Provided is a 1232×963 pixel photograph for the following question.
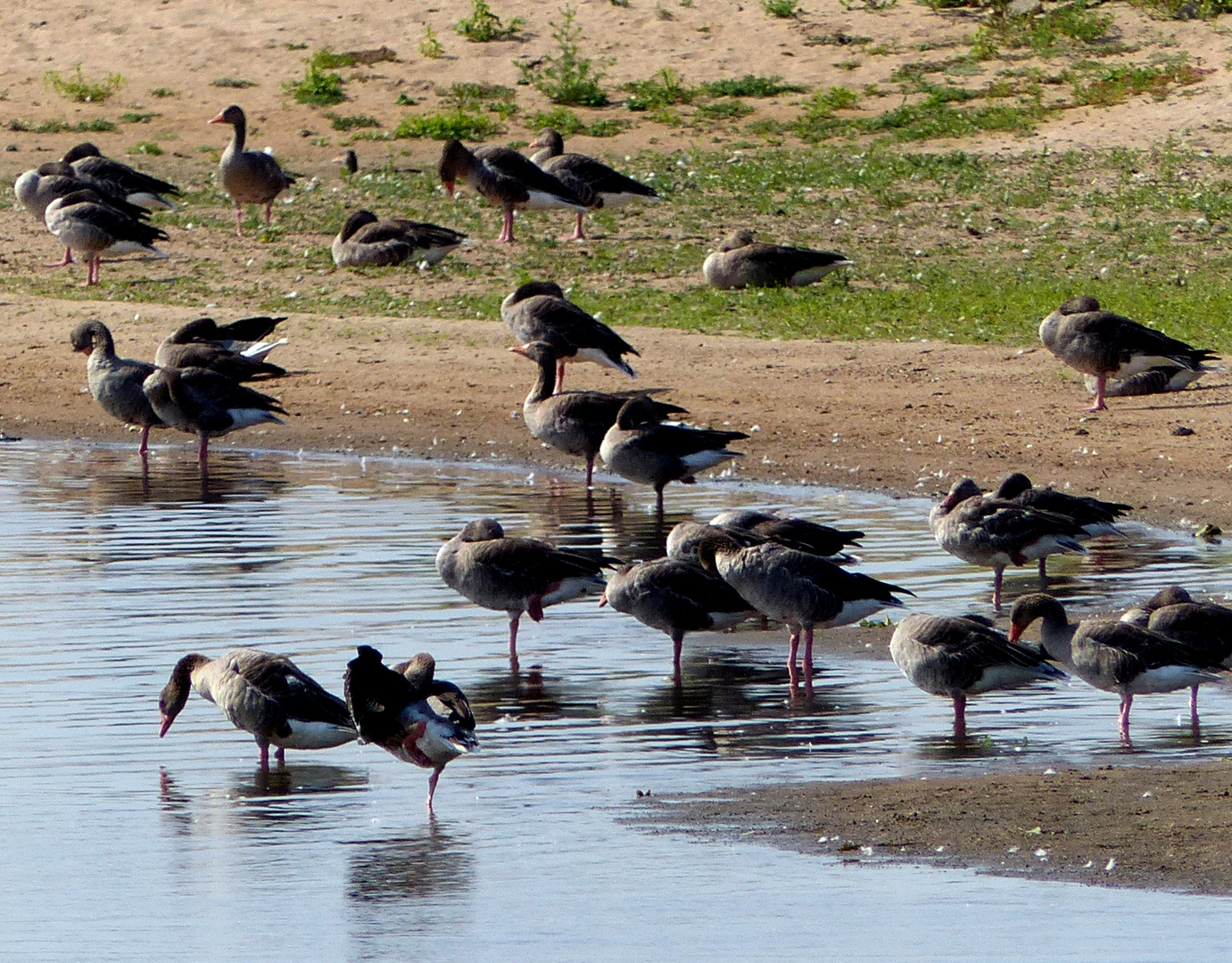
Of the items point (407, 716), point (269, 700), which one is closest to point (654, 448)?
point (269, 700)

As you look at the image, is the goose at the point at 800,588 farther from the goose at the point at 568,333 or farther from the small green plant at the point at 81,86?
the small green plant at the point at 81,86

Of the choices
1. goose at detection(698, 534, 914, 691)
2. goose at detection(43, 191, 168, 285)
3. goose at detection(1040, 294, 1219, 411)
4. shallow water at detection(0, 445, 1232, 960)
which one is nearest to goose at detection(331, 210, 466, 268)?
goose at detection(43, 191, 168, 285)

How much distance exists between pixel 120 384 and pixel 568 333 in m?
3.98

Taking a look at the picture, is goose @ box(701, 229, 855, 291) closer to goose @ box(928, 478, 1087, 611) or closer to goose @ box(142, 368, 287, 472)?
goose @ box(142, 368, 287, 472)

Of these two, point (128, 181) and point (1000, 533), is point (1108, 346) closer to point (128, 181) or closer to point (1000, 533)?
point (1000, 533)

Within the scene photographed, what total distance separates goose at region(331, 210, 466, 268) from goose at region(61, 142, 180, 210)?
3.52 meters

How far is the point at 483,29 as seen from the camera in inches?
1347

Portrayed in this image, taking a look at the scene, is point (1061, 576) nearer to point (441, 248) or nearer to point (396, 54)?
point (441, 248)

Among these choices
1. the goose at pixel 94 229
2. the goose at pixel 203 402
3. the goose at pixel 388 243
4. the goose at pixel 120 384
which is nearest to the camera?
the goose at pixel 203 402

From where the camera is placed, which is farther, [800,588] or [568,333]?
[568,333]

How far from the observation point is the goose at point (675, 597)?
11.1m

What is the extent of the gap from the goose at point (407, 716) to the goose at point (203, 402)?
29.5ft

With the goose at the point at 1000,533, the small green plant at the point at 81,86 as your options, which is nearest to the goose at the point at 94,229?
the small green plant at the point at 81,86

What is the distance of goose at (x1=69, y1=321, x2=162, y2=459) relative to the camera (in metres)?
18.2
